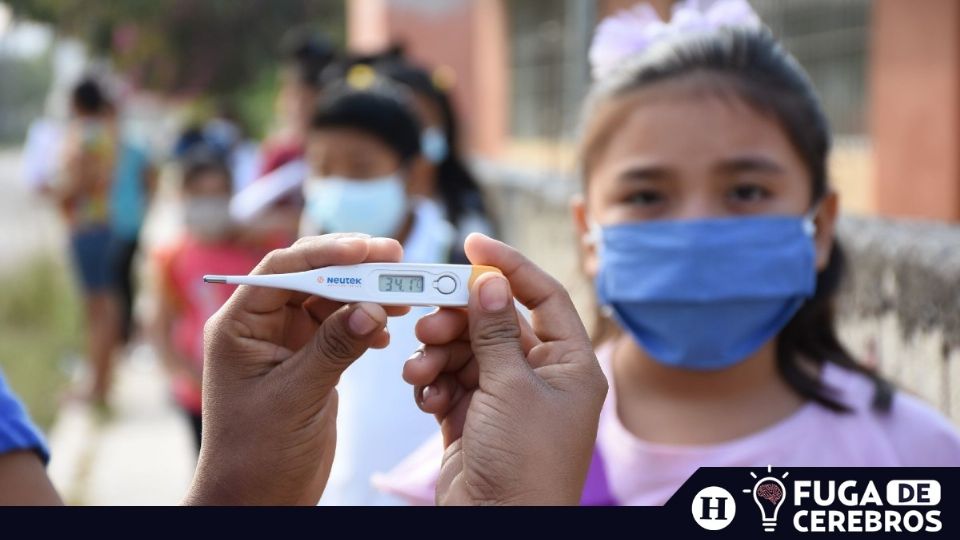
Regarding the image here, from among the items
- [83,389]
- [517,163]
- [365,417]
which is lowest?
[365,417]

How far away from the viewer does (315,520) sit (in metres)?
1.53

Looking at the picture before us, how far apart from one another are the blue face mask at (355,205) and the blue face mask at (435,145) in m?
0.88

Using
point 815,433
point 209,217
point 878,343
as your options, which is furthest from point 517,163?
point 815,433

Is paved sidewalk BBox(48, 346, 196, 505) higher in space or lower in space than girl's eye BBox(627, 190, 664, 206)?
higher

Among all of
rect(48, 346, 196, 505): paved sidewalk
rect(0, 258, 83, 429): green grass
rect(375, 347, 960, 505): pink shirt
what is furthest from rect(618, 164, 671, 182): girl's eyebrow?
rect(0, 258, 83, 429): green grass

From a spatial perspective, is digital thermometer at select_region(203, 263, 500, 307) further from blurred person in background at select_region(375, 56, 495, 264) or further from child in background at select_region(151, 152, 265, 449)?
child in background at select_region(151, 152, 265, 449)

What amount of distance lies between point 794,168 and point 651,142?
0.27 metres

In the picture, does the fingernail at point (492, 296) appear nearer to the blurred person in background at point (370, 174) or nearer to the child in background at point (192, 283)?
the blurred person in background at point (370, 174)

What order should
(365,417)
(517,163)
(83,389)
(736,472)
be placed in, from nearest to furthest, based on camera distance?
(736,472)
(365,417)
(83,389)
(517,163)

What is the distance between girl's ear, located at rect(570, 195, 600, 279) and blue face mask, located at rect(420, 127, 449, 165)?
2.12 m

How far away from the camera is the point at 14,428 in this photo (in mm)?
1860

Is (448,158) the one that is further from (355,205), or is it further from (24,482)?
(24,482)

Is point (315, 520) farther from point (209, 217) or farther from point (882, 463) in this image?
point (209, 217)

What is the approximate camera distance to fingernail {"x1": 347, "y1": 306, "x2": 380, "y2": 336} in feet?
4.61
